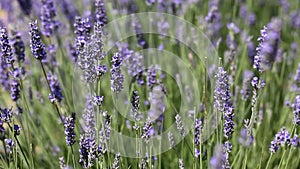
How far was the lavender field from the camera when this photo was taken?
1804 millimetres

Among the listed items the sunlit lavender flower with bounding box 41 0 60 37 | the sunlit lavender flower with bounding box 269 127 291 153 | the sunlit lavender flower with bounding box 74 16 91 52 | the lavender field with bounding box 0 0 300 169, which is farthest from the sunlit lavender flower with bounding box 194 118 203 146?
the sunlit lavender flower with bounding box 41 0 60 37

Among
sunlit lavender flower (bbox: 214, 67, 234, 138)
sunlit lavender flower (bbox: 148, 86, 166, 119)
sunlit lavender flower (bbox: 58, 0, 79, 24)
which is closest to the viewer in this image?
sunlit lavender flower (bbox: 214, 67, 234, 138)

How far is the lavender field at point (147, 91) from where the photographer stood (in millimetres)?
1804

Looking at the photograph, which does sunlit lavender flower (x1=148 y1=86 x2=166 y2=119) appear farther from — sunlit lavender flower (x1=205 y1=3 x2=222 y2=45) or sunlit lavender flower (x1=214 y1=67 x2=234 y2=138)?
sunlit lavender flower (x1=205 y1=3 x2=222 y2=45)

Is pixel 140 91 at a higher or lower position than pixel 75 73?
lower

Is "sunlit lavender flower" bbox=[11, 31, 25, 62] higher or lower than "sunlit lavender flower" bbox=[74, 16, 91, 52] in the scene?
higher

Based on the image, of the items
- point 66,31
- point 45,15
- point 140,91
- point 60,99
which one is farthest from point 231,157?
point 66,31

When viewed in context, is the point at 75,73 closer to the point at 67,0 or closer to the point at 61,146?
the point at 61,146

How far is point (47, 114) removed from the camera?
3.07m

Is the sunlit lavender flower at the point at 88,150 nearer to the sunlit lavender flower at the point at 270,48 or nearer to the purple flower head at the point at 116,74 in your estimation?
the purple flower head at the point at 116,74

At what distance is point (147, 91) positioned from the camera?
106 inches

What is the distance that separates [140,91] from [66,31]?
1190 mm

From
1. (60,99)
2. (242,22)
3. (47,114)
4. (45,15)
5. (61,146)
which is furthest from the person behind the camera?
(242,22)

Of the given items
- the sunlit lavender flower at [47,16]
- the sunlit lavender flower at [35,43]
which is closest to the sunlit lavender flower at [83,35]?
the sunlit lavender flower at [35,43]
